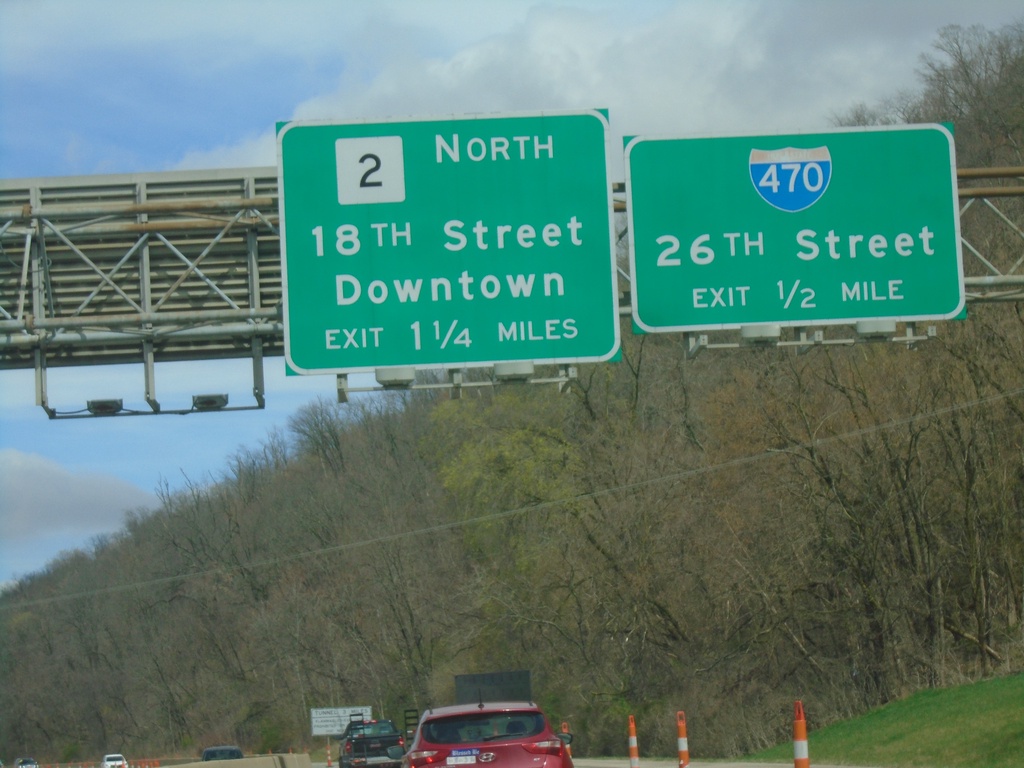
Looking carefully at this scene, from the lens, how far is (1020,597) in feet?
106

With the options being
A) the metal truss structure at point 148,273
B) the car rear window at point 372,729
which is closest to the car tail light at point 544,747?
the metal truss structure at point 148,273

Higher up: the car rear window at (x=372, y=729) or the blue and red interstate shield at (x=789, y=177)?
the blue and red interstate shield at (x=789, y=177)

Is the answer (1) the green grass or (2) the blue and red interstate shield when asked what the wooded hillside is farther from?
(2) the blue and red interstate shield

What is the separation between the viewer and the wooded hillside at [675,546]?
32562mm

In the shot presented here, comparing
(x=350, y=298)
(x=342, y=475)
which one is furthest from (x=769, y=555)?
(x=342, y=475)

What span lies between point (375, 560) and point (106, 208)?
54.6 metres

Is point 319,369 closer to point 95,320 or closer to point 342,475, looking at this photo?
point 95,320

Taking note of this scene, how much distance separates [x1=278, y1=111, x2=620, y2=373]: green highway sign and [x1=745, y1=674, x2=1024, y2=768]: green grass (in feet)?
29.8

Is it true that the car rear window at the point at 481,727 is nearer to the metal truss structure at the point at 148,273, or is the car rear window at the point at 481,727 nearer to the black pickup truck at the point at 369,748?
the metal truss structure at the point at 148,273

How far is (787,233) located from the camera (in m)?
15.7

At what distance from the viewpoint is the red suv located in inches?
477

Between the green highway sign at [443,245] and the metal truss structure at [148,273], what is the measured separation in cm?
105

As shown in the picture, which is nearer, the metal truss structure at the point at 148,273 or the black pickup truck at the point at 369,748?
the metal truss structure at the point at 148,273

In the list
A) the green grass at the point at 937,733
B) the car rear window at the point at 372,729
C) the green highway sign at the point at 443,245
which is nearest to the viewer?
the green highway sign at the point at 443,245
